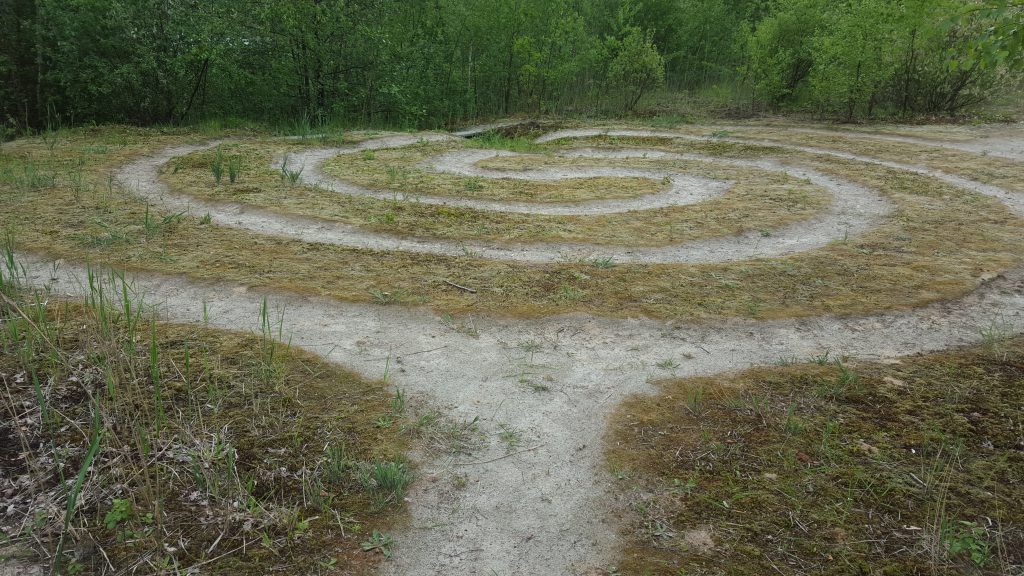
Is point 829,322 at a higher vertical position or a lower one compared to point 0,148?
lower

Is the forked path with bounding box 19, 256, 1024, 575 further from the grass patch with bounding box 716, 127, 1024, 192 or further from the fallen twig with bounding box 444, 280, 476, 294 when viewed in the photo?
the grass patch with bounding box 716, 127, 1024, 192

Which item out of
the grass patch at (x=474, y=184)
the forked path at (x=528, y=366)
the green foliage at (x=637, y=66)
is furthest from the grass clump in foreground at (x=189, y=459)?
the green foliage at (x=637, y=66)

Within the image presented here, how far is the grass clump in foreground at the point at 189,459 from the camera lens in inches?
123

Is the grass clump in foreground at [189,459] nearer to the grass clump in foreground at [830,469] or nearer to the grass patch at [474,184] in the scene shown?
the grass clump in foreground at [830,469]

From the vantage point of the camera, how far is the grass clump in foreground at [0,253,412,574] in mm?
3125

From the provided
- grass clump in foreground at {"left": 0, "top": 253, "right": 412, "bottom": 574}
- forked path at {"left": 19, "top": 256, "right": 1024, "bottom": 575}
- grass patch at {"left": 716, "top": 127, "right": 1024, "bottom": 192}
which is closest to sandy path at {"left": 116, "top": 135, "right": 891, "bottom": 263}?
forked path at {"left": 19, "top": 256, "right": 1024, "bottom": 575}

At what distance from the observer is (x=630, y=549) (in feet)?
10.6

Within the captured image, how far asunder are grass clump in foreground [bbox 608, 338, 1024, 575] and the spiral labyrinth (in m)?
1.66

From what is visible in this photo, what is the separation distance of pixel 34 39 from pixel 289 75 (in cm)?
637

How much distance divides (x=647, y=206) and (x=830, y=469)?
272 inches

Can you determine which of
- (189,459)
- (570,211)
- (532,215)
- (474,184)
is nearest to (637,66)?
(474,184)

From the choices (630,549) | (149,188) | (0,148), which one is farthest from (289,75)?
(630,549)

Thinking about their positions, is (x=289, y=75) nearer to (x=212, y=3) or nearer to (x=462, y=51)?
(x=212, y=3)

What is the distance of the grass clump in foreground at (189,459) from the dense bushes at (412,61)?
547 inches
